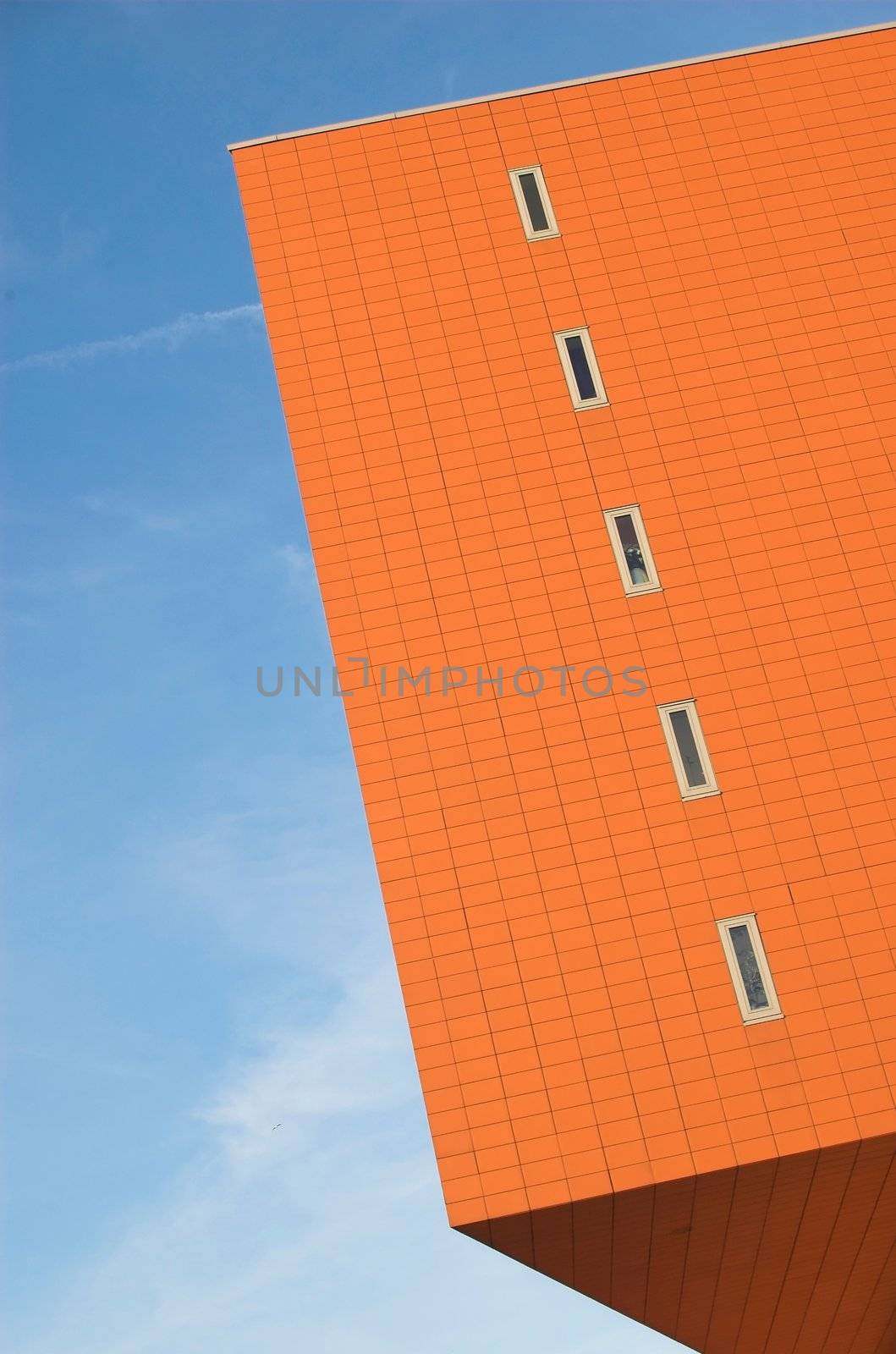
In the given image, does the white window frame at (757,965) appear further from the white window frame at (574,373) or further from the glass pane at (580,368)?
the glass pane at (580,368)

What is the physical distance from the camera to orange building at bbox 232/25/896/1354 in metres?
19.2

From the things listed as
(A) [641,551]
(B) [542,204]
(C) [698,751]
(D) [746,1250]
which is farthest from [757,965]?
(B) [542,204]

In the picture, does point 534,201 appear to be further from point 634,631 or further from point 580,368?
point 634,631

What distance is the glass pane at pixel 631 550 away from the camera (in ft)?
73.2

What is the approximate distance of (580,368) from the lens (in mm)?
23797

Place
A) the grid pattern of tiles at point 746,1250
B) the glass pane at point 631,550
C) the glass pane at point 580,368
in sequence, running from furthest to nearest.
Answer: the glass pane at point 580,368 < the glass pane at point 631,550 < the grid pattern of tiles at point 746,1250

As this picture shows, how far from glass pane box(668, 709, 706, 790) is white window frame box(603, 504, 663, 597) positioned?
2171 mm

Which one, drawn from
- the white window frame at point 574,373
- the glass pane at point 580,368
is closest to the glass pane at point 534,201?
the white window frame at point 574,373

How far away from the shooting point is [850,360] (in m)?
23.6

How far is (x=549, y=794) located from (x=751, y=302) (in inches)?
391

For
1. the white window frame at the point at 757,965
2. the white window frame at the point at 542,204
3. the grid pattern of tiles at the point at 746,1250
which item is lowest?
the grid pattern of tiles at the point at 746,1250

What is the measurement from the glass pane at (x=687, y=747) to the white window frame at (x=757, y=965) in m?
2.18

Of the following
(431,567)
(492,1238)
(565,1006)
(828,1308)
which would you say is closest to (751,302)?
(431,567)

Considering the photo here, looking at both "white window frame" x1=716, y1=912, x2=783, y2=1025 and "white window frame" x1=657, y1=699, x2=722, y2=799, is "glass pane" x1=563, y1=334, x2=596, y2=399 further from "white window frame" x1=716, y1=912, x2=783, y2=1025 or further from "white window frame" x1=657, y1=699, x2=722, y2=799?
"white window frame" x1=716, y1=912, x2=783, y2=1025
